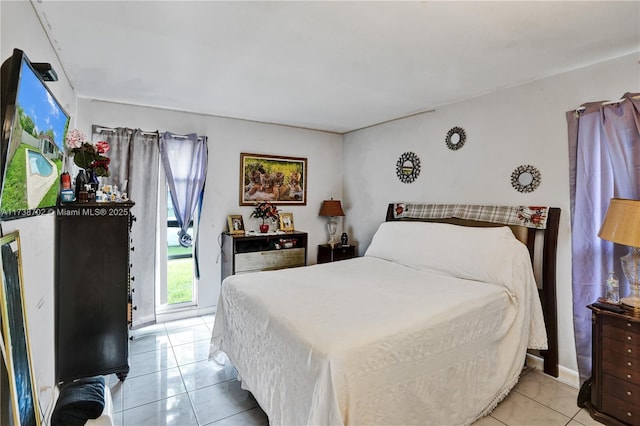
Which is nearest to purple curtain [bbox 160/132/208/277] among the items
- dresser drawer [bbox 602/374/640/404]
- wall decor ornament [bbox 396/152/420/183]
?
wall decor ornament [bbox 396/152/420/183]

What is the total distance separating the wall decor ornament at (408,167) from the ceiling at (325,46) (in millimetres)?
756

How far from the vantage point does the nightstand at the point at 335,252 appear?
14.6ft

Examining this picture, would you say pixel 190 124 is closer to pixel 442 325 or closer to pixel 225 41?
pixel 225 41

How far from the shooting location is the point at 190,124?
3768 mm

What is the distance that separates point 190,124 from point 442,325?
11.2ft

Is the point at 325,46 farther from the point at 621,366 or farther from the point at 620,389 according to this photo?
the point at 620,389

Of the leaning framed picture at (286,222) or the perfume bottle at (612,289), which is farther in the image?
the leaning framed picture at (286,222)

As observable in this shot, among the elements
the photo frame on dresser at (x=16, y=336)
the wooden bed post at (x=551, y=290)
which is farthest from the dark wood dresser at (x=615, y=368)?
the photo frame on dresser at (x=16, y=336)

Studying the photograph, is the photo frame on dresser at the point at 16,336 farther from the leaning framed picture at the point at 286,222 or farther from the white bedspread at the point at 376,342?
the leaning framed picture at the point at 286,222

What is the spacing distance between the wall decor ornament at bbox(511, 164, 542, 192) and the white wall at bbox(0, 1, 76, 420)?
337 centimetres

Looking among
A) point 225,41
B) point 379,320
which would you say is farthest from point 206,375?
point 225,41

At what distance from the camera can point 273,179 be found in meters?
4.34

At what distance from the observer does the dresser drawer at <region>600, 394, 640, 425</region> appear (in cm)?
190

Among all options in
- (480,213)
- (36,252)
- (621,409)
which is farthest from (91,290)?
(621,409)
